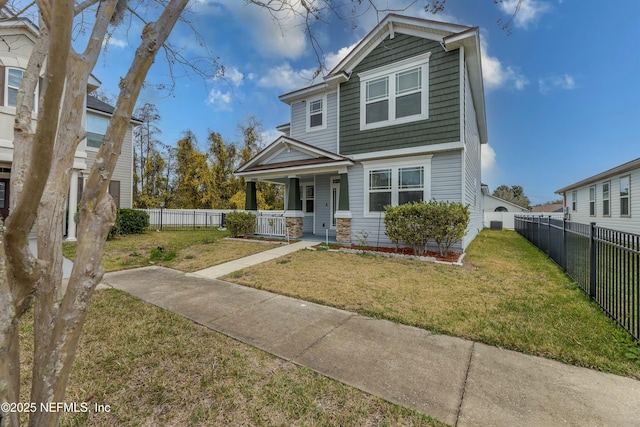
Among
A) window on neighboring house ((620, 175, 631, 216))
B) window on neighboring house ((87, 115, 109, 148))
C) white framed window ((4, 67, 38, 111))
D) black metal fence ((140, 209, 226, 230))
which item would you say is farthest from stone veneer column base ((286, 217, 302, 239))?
window on neighboring house ((620, 175, 631, 216))

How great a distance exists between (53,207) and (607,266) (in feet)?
21.7

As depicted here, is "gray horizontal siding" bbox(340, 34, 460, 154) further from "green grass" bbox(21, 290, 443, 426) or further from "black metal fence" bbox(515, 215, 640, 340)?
"green grass" bbox(21, 290, 443, 426)

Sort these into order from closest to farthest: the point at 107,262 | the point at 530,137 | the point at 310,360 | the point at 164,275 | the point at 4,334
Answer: the point at 4,334 < the point at 310,360 < the point at 164,275 < the point at 107,262 < the point at 530,137

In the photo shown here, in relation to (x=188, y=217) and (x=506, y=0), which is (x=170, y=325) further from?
(x=188, y=217)

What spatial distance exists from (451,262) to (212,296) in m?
6.07

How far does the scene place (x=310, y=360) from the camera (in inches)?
116

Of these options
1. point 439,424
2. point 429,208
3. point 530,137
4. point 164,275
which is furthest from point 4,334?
point 530,137

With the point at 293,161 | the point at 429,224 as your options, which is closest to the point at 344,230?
the point at 429,224

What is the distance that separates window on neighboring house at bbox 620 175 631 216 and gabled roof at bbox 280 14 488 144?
7.10 meters

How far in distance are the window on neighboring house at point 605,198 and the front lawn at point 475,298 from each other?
10049mm

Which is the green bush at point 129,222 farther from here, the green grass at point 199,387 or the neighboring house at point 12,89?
the green grass at point 199,387

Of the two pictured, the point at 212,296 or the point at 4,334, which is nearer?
the point at 4,334

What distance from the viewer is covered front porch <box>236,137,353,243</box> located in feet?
35.2

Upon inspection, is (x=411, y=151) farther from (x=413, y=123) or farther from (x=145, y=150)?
(x=145, y=150)
